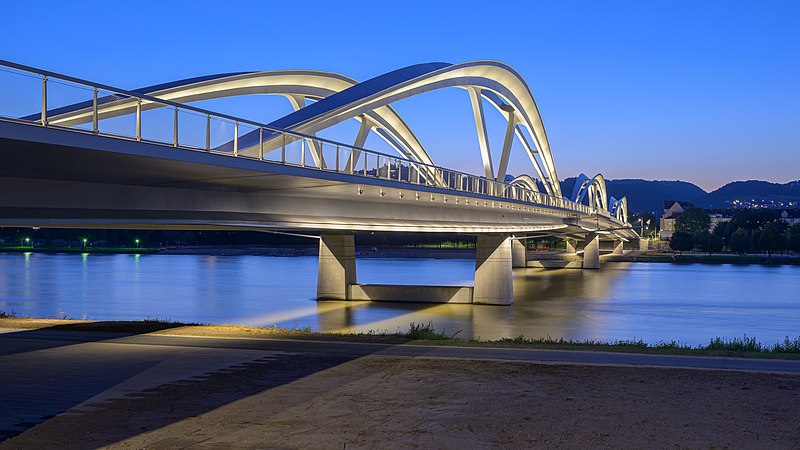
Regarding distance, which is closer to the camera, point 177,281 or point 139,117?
point 139,117

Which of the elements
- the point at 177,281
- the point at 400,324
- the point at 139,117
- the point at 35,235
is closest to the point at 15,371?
the point at 139,117

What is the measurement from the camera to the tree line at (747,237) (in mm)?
117875

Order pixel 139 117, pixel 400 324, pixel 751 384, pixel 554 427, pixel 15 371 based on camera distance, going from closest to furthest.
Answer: pixel 554 427, pixel 751 384, pixel 15 371, pixel 139 117, pixel 400 324

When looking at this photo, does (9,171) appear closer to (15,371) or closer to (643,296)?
(15,371)

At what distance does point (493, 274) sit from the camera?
146ft

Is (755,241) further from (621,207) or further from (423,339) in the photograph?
(423,339)

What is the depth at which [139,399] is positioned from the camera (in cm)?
1052

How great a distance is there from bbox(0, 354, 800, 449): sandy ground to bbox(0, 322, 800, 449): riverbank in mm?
28

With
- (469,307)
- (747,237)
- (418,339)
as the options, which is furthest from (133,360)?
(747,237)

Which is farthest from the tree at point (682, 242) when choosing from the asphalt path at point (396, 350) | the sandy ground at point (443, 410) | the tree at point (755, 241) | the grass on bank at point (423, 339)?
the sandy ground at point (443, 410)

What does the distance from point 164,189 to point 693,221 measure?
187532 millimetres

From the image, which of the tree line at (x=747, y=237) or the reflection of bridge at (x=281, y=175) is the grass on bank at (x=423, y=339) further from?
the tree line at (x=747, y=237)

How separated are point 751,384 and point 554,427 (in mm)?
4181

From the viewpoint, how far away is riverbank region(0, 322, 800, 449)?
340 inches
